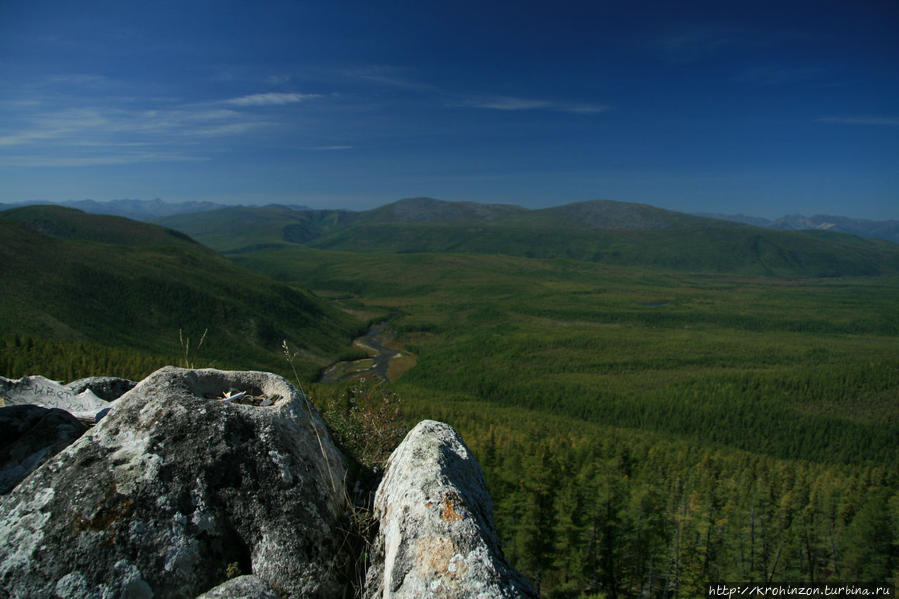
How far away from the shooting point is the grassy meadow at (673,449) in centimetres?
3184

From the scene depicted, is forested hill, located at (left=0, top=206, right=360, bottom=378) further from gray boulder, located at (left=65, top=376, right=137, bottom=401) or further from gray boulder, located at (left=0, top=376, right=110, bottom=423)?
gray boulder, located at (left=0, top=376, right=110, bottom=423)

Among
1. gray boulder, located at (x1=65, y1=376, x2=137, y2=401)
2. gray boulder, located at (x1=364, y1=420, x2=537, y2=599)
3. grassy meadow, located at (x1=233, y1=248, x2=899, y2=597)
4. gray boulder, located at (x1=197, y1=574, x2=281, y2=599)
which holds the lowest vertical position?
grassy meadow, located at (x1=233, y1=248, x2=899, y2=597)

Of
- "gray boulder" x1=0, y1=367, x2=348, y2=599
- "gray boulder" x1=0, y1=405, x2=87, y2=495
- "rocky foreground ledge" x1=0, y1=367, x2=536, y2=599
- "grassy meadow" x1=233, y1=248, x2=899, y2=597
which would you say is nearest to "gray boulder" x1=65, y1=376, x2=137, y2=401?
"gray boulder" x1=0, y1=405, x2=87, y2=495

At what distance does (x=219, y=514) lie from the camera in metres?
6.30

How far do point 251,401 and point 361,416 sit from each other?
258cm

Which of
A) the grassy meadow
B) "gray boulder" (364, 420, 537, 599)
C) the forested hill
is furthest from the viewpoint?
the forested hill

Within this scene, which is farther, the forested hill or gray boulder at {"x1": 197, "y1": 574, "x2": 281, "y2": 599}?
the forested hill

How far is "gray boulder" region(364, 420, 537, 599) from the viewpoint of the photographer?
558 cm

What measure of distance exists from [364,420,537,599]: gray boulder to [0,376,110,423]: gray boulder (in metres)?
8.85

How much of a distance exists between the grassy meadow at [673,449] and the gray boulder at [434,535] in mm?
26449

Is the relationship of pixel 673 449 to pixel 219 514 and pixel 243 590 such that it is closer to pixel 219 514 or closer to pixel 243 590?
pixel 219 514

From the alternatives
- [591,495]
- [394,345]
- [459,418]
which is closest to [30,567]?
[591,495]

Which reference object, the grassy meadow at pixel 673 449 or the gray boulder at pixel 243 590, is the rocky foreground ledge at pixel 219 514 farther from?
the grassy meadow at pixel 673 449

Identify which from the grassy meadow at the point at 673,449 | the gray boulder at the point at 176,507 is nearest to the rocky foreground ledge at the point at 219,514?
the gray boulder at the point at 176,507
